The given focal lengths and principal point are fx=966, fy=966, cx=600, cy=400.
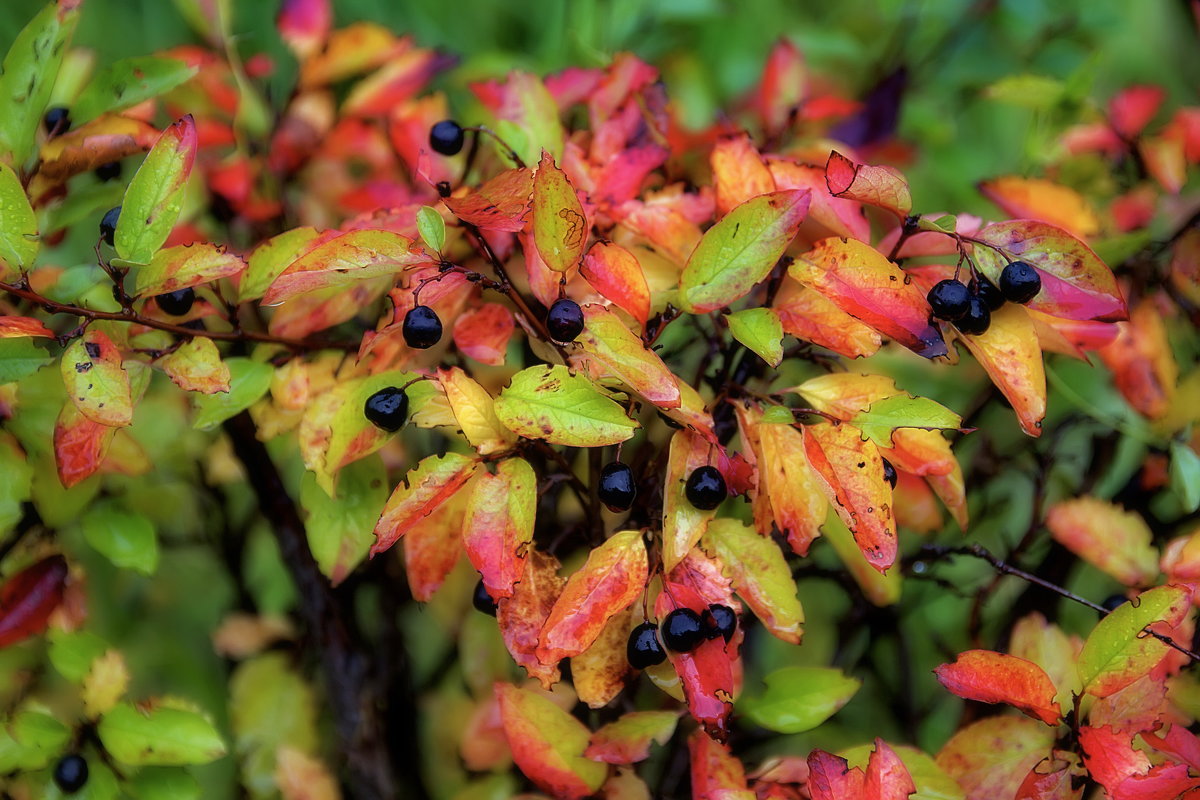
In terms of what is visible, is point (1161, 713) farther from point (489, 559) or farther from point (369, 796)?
point (369, 796)

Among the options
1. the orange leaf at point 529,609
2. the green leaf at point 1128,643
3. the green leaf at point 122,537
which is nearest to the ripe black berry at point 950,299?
the green leaf at point 1128,643

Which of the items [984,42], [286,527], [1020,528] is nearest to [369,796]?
[286,527]

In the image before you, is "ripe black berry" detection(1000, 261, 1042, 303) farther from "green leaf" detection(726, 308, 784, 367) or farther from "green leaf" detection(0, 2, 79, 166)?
"green leaf" detection(0, 2, 79, 166)

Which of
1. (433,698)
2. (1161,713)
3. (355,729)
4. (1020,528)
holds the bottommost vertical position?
(1020,528)

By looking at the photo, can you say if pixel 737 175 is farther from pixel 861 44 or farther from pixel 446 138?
pixel 861 44

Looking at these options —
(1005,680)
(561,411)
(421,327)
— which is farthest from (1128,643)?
(421,327)

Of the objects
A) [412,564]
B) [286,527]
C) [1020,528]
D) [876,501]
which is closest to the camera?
[876,501]

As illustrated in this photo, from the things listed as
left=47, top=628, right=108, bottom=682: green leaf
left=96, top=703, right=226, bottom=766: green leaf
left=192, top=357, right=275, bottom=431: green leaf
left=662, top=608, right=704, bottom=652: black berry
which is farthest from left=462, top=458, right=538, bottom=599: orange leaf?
left=47, top=628, right=108, bottom=682: green leaf
